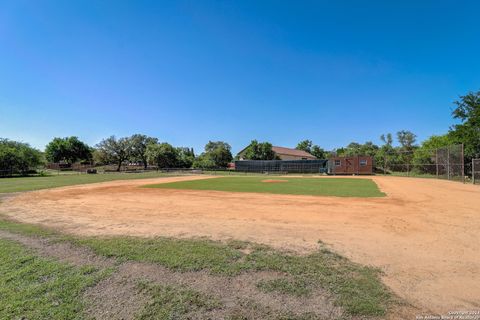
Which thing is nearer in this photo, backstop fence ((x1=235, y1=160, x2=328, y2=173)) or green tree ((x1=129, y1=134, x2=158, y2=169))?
backstop fence ((x1=235, y1=160, x2=328, y2=173))

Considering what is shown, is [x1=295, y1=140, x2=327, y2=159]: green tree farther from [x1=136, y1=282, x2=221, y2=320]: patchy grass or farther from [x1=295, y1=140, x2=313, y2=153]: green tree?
[x1=136, y1=282, x2=221, y2=320]: patchy grass

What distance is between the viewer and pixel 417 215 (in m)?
7.26

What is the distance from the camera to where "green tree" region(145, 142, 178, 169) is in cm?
5350

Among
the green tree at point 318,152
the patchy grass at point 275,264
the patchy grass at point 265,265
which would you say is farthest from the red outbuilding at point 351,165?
the green tree at point 318,152

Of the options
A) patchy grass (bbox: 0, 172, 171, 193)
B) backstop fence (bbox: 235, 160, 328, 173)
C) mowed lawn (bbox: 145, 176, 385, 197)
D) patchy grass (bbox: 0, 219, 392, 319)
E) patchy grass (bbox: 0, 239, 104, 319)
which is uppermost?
backstop fence (bbox: 235, 160, 328, 173)

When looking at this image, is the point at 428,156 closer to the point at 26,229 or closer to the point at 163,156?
the point at 26,229

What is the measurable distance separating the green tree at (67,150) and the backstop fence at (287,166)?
5614 centimetres

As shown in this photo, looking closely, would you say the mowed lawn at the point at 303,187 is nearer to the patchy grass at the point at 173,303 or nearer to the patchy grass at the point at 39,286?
the patchy grass at the point at 173,303

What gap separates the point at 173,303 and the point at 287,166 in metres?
38.6

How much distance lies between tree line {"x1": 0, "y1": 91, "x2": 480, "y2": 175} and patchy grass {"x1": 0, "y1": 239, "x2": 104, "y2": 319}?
1253 inches

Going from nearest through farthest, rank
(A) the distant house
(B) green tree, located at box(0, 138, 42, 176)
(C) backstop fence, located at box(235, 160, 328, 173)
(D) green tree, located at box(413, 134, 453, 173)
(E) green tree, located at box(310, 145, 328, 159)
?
(D) green tree, located at box(413, 134, 453, 173)
(B) green tree, located at box(0, 138, 42, 176)
(C) backstop fence, located at box(235, 160, 328, 173)
(A) the distant house
(E) green tree, located at box(310, 145, 328, 159)

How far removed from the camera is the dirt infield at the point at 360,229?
10.7 ft

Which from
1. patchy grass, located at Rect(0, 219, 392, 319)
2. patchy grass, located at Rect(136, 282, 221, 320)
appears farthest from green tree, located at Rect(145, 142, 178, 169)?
patchy grass, located at Rect(136, 282, 221, 320)

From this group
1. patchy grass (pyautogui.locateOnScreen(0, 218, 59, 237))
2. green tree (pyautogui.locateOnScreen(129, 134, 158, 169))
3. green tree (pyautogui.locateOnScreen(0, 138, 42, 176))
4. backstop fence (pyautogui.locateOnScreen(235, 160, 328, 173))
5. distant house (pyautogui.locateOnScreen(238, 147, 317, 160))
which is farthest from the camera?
green tree (pyautogui.locateOnScreen(129, 134, 158, 169))
